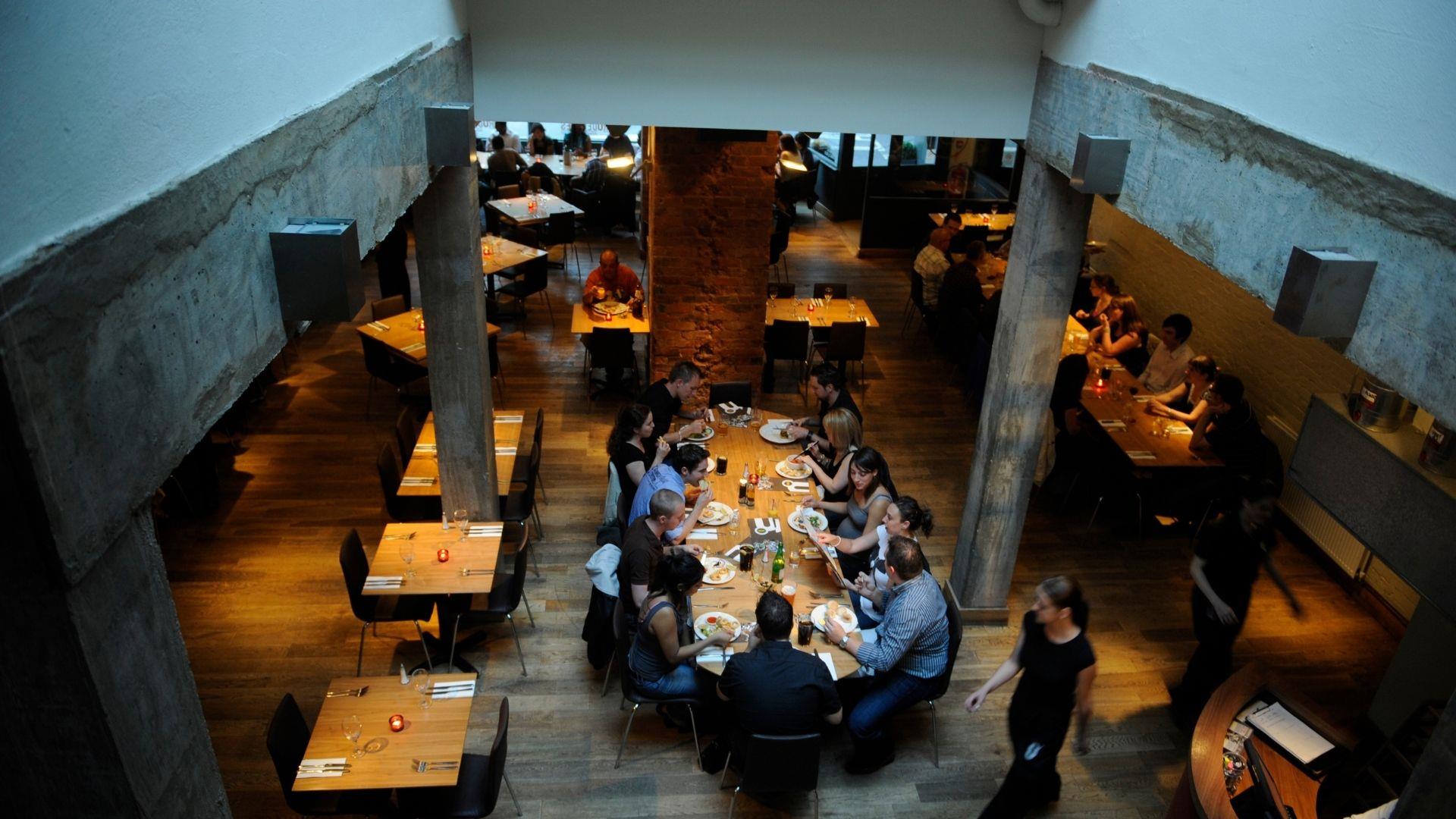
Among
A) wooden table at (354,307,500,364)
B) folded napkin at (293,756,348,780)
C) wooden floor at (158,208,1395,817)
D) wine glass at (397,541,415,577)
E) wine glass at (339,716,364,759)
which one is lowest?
wooden floor at (158,208,1395,817)

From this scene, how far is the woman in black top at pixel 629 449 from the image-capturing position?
22.0ft

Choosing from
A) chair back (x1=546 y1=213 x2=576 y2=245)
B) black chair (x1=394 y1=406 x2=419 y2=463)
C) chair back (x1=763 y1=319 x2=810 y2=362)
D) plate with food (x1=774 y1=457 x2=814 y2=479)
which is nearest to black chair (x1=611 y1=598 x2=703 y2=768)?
plate with food (x1=774 y1=457 x2=814 y2=479)

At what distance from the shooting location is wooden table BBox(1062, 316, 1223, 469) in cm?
754

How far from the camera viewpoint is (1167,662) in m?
6.73

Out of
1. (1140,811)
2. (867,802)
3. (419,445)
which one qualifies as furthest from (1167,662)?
(419,445)

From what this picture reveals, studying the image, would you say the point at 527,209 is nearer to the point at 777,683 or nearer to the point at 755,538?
the point at 755,538

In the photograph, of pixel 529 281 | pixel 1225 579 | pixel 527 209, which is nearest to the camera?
pixel 1225 579

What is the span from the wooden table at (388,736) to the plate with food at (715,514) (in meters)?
1.88

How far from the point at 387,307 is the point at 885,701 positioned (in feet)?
22.6

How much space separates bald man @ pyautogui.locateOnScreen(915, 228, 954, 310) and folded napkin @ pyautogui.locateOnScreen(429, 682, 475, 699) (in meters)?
7.57

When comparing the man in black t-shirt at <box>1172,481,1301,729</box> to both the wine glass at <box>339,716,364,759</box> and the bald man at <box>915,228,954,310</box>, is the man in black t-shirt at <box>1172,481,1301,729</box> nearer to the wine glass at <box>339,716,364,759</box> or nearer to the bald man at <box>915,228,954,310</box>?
the wine glass at <box>339,716,364,759</box>

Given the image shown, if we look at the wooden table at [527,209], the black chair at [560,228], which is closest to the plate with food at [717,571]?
the black chair at [560,228]

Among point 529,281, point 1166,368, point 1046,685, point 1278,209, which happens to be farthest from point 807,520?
point 529,281

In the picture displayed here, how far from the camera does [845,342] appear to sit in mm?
9828
